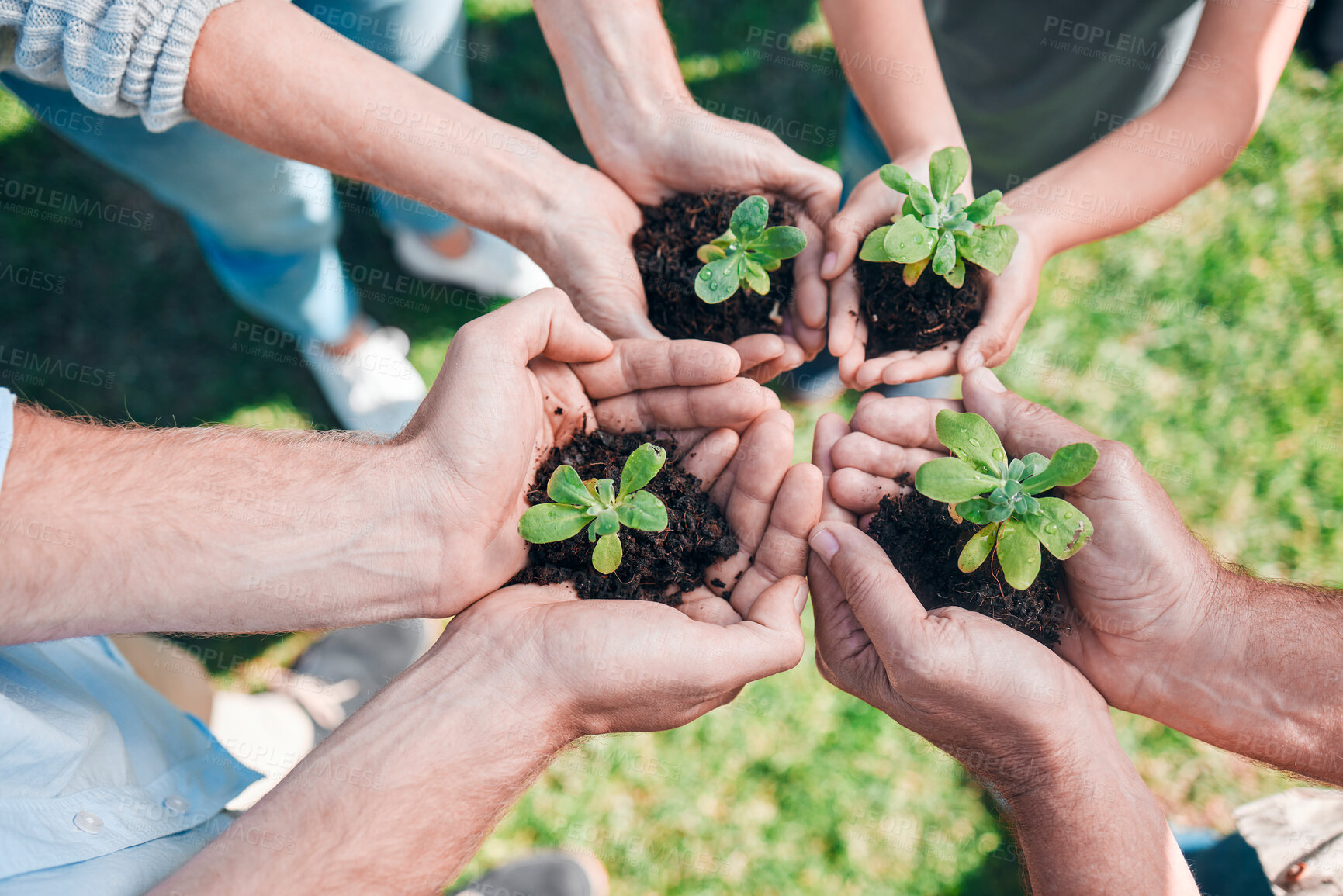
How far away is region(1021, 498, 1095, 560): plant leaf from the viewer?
7.09 ft

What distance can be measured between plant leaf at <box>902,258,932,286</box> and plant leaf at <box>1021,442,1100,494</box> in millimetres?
826

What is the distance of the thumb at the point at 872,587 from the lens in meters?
2.22

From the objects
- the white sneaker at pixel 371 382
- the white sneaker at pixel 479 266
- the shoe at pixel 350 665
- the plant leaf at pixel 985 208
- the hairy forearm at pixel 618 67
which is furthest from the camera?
the white sneaker at pixel 479 266

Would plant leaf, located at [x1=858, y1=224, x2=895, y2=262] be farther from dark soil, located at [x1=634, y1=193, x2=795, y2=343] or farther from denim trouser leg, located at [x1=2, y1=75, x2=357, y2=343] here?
denim trouser leg, located at [x1=2, y1=75, x2=357, y2=343]

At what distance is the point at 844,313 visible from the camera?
2854mm

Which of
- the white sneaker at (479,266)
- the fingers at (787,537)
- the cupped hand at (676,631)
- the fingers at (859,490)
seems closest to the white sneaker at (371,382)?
the white sneaker at (479,266)

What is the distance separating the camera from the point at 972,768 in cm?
240

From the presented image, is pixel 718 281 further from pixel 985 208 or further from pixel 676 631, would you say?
pixel 676 631

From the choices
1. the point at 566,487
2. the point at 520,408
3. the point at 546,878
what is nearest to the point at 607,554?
the point at 566,487

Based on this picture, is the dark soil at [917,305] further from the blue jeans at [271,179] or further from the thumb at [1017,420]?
the blue jeans at [271,179]

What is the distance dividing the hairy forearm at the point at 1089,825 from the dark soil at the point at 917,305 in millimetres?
1419

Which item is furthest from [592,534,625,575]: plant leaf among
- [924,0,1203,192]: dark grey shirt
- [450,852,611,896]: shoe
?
[924,0,1203,192]: dark grey shirt

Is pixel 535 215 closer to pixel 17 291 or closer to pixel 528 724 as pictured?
pixel 528 724

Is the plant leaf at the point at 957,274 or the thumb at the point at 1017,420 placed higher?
the plant leaf at the point at 957,274
